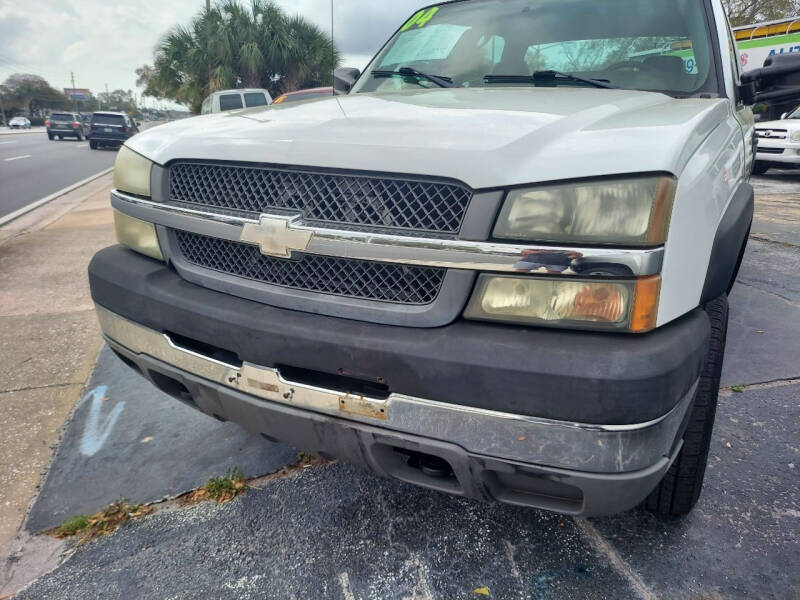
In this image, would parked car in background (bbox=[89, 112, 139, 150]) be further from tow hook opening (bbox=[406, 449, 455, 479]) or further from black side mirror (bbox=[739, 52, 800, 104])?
tow hook opening (bbox=[406, 449, 455, 479])

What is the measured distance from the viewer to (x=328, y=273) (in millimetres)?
1625

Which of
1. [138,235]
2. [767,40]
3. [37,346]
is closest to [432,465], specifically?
[138,235]

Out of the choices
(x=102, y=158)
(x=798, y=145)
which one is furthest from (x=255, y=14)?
(x=798, y=145)

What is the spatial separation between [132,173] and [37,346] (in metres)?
2.12

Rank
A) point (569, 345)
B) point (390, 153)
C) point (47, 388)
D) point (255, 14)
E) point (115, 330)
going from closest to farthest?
point (569, 345)
point (390, 153)
point (115, 330)
point (47, 388)
point (255, 14)

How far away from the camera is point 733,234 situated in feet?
5.75

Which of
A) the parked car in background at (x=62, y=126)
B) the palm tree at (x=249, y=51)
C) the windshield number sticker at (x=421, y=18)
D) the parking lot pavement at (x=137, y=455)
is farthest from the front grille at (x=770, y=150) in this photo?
the parked car in background at (x=62, y=126)

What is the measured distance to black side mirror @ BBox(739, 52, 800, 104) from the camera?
2.59 metres

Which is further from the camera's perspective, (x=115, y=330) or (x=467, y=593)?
(x=115, y=330)

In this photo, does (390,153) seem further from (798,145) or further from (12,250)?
(798,145)

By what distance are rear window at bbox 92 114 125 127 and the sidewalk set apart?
21388 mm

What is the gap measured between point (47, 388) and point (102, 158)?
2146 cm

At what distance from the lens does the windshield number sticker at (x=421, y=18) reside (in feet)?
10.8

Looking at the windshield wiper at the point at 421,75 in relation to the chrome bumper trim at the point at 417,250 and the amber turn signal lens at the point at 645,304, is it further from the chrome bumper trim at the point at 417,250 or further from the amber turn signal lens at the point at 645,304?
the amber turn signal lens at the point at 645,304
